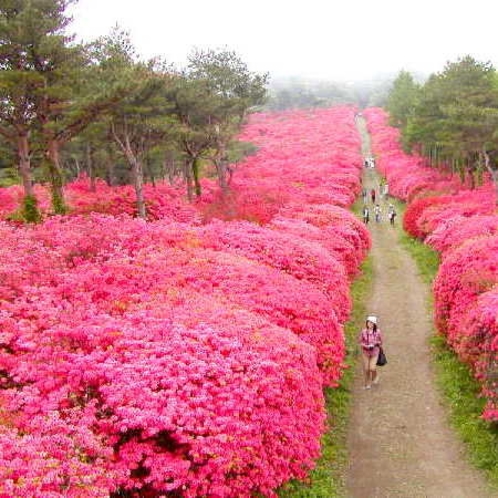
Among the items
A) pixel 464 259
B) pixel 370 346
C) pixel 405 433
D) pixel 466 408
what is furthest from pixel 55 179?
pixel 466 408

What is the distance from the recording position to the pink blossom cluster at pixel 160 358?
8891 millimetres

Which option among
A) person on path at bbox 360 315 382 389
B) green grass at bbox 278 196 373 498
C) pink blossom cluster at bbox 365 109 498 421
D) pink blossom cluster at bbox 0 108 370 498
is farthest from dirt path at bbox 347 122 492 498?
pink blossom cluster at bbox 0 108 370 498

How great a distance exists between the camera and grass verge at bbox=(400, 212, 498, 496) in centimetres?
1312

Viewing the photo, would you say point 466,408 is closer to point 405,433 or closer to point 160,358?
point 405,433

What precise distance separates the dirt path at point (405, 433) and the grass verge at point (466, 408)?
26cm

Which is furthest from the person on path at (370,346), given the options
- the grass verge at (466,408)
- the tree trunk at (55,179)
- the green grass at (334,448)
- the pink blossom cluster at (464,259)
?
the tree trunk at (55,179)

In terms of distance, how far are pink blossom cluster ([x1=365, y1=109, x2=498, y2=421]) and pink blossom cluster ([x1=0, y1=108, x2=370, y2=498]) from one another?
3.83m

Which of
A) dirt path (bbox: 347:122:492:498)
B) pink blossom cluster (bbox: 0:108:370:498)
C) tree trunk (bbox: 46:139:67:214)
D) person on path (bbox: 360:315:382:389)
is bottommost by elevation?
dirt path (bbox: 347:122:492:498)

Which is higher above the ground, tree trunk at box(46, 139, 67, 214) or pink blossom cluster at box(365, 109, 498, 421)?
tree trunk at box(46, 139, 67, 214)

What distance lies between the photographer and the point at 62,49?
83.5 feet

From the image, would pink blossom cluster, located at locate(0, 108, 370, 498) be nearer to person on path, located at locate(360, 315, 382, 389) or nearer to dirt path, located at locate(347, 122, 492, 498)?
person on path, located at locate(360, 315, 382, 389)

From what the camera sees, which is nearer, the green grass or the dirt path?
the green grass

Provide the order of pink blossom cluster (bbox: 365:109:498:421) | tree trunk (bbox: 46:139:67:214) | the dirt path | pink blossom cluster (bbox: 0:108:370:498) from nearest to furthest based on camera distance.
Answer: pink blossom cluster (bbox: 0:108:370:498) → the dirt path → pink blossom cluster (bbox: 365:109:498:421) → tree trunk (bbox: 46:139:67:214)

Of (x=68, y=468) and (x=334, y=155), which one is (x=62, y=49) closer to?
(x=68, y=468)
